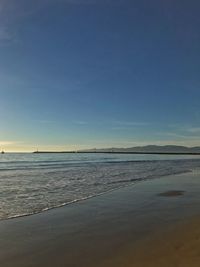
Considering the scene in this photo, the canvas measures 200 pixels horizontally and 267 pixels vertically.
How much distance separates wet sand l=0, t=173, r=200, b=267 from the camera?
22.0 feet

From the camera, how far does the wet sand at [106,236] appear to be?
6719 mm

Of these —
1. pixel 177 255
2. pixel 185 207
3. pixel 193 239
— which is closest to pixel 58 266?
pixel 177 255

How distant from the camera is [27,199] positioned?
15414mm

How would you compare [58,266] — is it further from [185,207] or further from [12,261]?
[185,207]

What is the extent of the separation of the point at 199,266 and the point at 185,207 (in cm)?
718

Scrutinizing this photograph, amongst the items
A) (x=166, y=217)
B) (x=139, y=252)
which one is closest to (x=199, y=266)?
(x=139, y=252)

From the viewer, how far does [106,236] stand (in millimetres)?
8641

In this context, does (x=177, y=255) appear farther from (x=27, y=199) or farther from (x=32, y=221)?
(x=27, y=199)

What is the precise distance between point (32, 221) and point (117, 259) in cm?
448

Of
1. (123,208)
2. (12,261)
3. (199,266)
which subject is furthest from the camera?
(123,208)

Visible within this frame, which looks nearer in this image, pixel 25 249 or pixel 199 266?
pixel 199 266

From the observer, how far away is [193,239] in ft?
26.4

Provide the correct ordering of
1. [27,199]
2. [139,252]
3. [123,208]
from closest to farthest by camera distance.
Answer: [139,252] → [123,208] → [27,199]

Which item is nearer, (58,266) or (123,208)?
(58,266)
